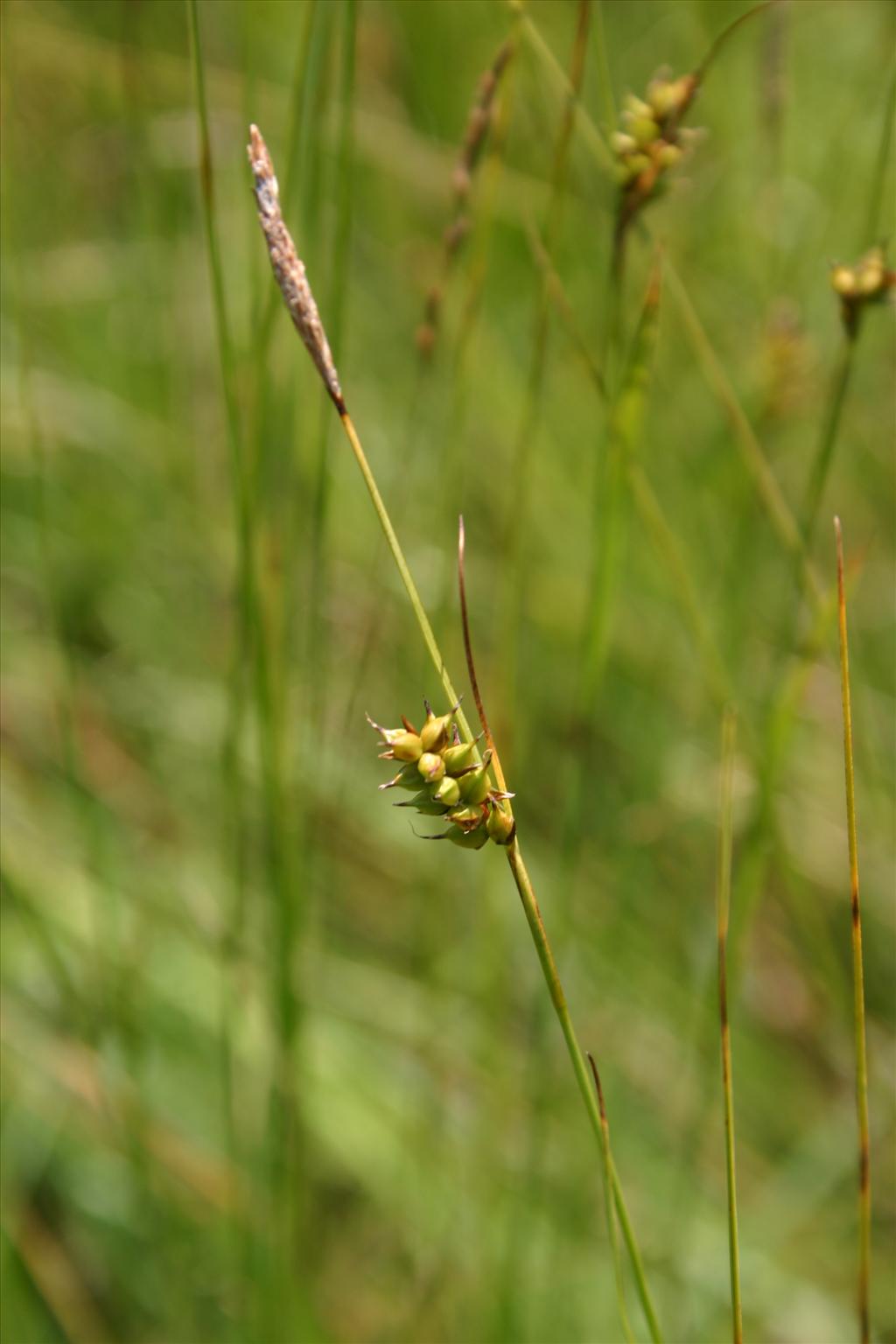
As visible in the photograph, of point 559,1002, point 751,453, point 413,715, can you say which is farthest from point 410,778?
point 413,715

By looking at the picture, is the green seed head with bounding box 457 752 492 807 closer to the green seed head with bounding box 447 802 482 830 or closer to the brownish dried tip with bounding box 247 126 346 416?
the green seed head with bounding box 447 802 482 830

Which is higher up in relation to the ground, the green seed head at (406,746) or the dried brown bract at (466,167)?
the dried brown bract at (466,167)

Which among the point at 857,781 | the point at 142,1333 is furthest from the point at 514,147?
the point at 142,1333

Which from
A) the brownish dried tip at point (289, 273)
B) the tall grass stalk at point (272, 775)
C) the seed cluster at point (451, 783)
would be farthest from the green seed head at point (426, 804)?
the tall grass stalk at point (272, 775)

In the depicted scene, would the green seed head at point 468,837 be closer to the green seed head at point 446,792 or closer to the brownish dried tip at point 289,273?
the green seed head at point 446,792

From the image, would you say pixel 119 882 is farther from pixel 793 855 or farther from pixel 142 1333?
pixel 793 855

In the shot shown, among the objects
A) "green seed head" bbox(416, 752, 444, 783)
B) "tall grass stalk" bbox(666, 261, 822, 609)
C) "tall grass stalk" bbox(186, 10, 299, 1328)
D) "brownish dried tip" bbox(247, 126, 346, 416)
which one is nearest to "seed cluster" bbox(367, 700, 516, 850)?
"green seed head" bbox(416, 752, 444, 783)
